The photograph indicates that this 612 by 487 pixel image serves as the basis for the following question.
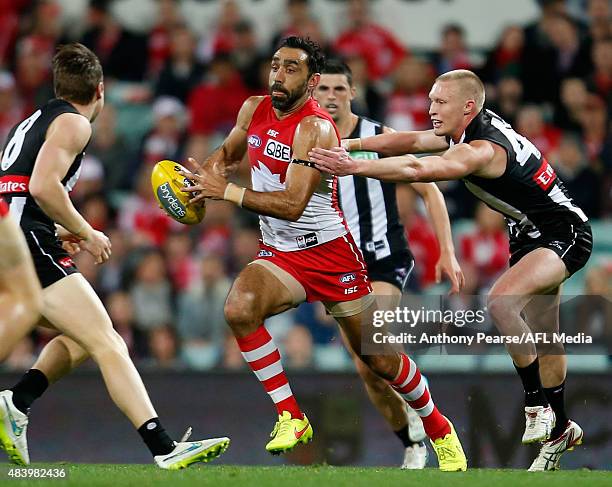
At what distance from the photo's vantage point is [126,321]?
10.2 meters

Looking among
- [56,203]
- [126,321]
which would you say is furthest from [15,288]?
[126,321]

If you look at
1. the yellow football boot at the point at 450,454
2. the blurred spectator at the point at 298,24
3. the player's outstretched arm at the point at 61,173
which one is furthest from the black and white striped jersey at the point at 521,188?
the blurred spectator at the point at 298,24

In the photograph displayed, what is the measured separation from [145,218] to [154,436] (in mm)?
5519

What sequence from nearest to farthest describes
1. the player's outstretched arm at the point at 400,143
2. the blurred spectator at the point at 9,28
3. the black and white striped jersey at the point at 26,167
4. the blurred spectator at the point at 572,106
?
the black and white striped jersey at the point at 26,167
the player's outstretched arm at the point at 400,143
the blurred spectator at the point at 572,106
the blurred spectator at the point at 9,28

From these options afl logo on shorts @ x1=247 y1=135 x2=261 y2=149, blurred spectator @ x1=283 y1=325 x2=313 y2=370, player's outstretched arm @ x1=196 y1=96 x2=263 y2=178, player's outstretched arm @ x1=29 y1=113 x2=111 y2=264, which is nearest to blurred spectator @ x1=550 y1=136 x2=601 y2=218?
blurred spectator @ x1=283 y1=325 x2=313 y2=370

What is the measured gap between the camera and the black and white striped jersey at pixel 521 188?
6.87 m

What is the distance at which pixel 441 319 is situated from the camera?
8555mm

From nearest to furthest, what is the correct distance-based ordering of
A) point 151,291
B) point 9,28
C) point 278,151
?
point 278,151, point 151,291, point 9,28

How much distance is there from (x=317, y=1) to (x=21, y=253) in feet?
28.4

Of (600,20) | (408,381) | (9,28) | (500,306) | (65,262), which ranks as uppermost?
(9,28)

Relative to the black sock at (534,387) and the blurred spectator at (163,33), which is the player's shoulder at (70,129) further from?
the blurred spectator at (163,33)

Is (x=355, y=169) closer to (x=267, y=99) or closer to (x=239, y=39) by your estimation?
(x=267, y=99)

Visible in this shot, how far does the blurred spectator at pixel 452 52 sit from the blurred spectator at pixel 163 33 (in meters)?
3.05

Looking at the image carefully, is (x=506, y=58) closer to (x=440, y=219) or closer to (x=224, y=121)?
(x=224, y=121)
